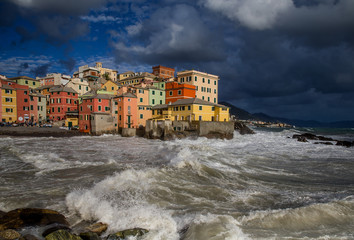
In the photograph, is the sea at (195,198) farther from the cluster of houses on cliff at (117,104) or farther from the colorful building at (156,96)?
the colorful building at (156,96)

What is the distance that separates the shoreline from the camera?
132ft

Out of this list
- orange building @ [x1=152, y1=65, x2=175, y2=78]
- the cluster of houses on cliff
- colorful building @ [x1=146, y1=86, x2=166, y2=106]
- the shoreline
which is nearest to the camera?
the shoreline

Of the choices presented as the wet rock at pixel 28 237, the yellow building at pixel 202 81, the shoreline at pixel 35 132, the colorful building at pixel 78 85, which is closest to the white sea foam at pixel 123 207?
the wet rock at pixel 28 237

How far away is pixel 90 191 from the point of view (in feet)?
32.2

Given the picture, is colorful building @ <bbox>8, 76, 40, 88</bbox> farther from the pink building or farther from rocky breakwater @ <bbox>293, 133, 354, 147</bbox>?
rocky breakwater @ <bbox>293, 133, 354, 147</bbox>

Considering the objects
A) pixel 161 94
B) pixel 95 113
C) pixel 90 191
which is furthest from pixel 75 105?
pixel 90 191

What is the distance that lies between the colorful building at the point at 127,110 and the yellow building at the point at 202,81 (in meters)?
14.3

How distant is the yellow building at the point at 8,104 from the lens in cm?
4759

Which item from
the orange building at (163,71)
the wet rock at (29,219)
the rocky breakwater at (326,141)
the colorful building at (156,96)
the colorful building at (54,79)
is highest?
the orange building at (163,71)

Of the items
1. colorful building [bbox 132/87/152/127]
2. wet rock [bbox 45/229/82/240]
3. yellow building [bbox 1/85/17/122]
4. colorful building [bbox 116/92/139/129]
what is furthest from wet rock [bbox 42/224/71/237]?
yellow building [bbox 1/85/17/122]

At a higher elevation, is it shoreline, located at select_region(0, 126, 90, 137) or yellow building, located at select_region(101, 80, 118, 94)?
yellow building, located at select_region(101, 80, 118, 94)

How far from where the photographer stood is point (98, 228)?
22.5 feet

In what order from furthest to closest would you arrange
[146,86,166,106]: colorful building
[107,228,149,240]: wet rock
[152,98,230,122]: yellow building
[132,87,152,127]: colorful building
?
[146,86,166,106]: colorful building
[132,87,152,127]: colorful building
[152,98,230,122]: yellow building
[107,228,149,240]: wet rock

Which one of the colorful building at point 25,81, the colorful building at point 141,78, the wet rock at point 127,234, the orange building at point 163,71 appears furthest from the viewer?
the orange building at point 163,71
